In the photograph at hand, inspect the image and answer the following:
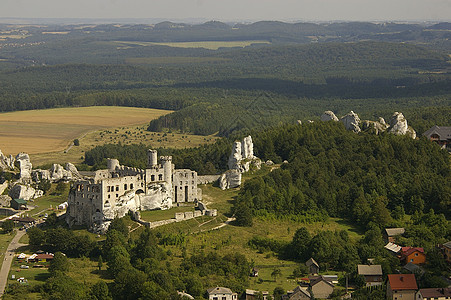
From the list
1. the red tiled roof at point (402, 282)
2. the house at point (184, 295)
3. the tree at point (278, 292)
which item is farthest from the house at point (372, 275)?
the house at point (184, 295)

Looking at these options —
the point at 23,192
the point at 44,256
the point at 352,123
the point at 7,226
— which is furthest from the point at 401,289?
the point at 352,123

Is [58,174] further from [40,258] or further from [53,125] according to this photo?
[53,125]

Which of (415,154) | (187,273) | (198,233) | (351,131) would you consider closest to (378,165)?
(415,154)

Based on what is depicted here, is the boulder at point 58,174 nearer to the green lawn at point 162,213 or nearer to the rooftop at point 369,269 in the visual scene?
the green lawn at point 162,213

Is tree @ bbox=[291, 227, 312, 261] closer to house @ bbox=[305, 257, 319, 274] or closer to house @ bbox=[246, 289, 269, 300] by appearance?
house @ bbox=[305, 257, 319, 274]

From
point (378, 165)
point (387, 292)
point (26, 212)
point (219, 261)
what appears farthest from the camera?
point (378, 165)

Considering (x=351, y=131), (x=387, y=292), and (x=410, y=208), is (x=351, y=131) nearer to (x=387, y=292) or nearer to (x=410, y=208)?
(x=410, y=208)

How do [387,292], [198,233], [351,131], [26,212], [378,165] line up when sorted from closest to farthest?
[387,292] < [198,233] < [26,212] < [378,165] < [351,131]
